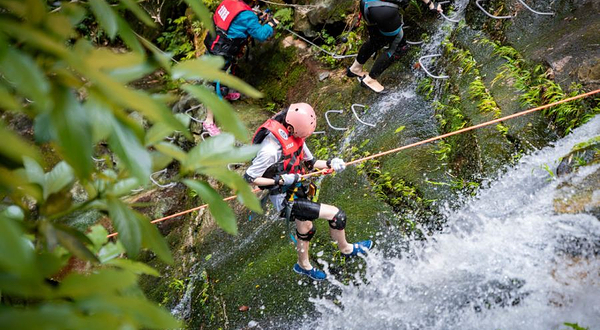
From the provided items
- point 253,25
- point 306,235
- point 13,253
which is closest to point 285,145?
point 306,235

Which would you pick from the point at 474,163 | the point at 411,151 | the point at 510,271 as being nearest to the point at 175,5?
the point at 411,151

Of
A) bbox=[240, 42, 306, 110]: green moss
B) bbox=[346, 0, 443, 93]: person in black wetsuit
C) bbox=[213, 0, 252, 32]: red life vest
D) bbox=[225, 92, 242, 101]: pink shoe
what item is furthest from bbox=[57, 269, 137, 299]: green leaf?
bbox=[225, 92, 242, 101]: pink shoe

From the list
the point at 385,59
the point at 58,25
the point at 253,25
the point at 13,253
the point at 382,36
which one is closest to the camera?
the point at 13,253

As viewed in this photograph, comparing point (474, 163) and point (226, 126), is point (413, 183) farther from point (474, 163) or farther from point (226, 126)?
point (226, 126)

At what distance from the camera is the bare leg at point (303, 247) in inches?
187

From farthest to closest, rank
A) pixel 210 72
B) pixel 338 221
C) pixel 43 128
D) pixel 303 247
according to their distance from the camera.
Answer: pixel 303 247, pixel 338 221, pixel 43 128, pixel 210 72

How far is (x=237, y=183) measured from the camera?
1.24 meters

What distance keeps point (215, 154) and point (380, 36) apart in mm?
5826

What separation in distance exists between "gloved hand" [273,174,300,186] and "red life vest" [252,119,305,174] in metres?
0.13

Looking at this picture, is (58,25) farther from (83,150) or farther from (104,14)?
(104,14)

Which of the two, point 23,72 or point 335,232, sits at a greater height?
point 23,72

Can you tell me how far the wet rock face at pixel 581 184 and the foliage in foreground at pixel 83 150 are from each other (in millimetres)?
3959

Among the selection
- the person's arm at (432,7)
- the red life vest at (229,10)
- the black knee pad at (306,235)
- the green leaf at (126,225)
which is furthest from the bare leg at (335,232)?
the person's arm at (432,7)

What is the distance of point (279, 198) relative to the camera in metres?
4.58
